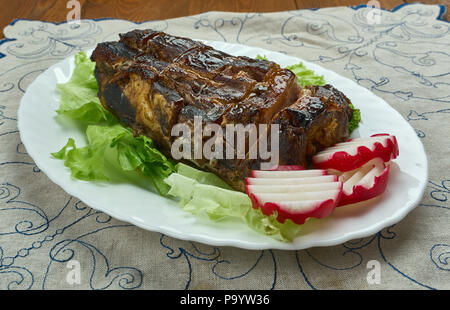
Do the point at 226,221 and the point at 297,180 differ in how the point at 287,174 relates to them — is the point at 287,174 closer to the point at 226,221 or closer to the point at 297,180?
the point at 297,180

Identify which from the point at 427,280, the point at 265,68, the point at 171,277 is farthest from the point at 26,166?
the point at 427,280

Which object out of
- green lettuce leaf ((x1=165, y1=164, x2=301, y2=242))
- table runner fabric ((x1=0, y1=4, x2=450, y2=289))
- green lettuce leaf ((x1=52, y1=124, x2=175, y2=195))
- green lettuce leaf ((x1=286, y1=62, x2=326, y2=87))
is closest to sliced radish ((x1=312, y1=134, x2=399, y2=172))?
table runner fabric ((x1=0, y1=4, x2=450, y2=289))

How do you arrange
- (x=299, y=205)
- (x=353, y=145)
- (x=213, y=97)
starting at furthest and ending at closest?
(x=213, y=97)
(x=353, y=145)
(x=299, y=205)

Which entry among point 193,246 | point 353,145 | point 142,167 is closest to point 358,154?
point 353,145

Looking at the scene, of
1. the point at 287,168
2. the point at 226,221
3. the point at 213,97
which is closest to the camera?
the point at 226,221

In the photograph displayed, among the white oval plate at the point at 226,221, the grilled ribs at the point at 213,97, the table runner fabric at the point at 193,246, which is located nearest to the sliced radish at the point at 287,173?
the grilled ribs at the point at 213,97

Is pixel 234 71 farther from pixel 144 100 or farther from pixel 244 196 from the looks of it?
pixel 244 196
